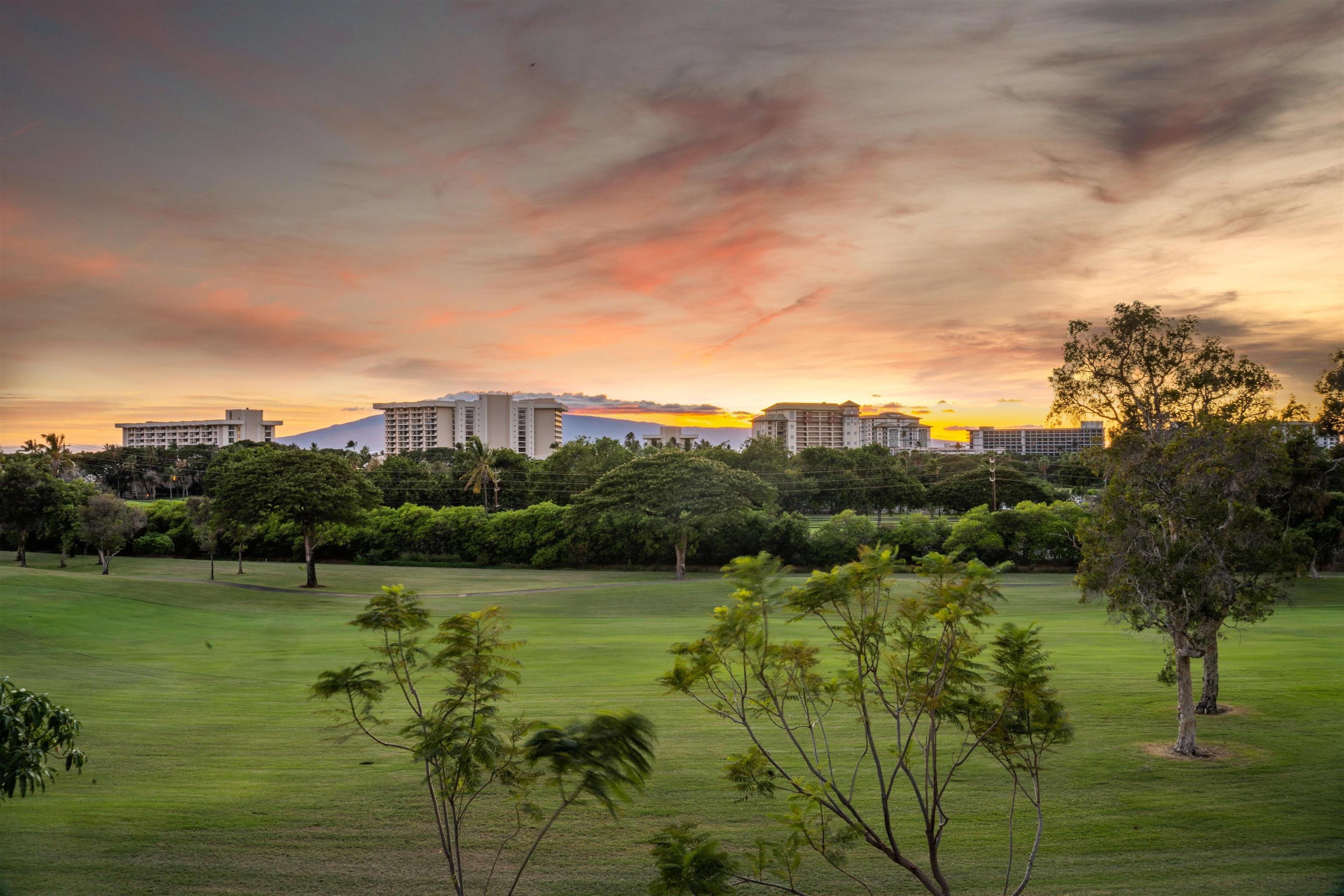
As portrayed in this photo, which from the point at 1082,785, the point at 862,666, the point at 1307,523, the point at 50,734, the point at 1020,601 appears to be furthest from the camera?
the point at 1307,523

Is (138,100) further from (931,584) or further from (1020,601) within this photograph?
(1020,601)

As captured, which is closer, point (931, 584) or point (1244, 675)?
point (931, 584)

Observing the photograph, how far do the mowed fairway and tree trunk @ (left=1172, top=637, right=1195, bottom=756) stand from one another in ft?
1.98

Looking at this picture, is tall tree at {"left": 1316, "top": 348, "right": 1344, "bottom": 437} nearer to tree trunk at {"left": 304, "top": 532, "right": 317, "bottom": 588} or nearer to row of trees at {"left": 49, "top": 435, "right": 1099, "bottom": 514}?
row of trees at {"left": 49, "top": 435, "right": 1099, "bottom": 514}

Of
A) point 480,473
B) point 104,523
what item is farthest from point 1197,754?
point 480,473

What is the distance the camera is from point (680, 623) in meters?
34.8

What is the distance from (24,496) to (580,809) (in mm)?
59811

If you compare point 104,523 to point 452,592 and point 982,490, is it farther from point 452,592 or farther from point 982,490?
point 982,490

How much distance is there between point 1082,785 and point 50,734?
13930mm

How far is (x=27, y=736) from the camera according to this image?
21.3ft

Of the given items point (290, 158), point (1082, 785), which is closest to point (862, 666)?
point (1082, 785)

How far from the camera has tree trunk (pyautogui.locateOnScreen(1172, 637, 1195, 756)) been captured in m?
14.3

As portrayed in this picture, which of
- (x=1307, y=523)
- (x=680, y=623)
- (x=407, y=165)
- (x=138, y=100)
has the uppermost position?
(x=407, y=165)

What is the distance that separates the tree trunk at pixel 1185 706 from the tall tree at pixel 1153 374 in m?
4.92
